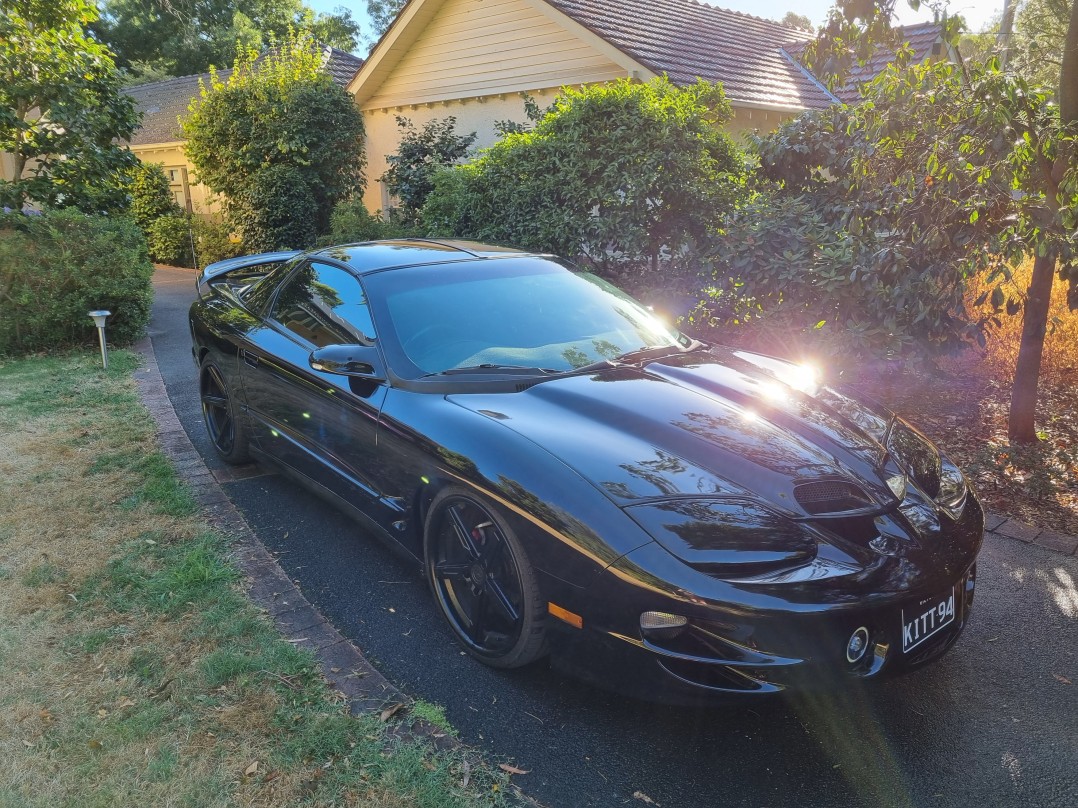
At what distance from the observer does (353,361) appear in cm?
332

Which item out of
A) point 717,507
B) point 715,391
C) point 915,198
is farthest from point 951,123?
point 717,507

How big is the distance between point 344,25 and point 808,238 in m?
43.0

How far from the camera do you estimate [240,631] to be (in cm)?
301

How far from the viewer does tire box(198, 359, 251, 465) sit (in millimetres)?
4688

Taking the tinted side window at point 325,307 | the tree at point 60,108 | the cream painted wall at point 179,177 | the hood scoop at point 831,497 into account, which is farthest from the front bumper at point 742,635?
the cream painted wall at point 179,177

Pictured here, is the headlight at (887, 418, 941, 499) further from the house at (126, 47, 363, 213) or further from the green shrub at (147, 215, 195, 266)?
the green shrub at (147, 215, 195, 266)

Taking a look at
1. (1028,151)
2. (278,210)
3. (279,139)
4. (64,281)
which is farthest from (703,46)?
(64,281)

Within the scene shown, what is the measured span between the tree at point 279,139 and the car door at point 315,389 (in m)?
10.2

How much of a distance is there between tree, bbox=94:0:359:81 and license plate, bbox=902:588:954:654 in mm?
37346

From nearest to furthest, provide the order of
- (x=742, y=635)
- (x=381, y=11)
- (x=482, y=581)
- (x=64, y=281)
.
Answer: (x=742, y=635) → (x=482, y=581) → (x=64, y=281) → (x=381, y=11)

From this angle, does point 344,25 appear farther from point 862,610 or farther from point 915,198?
point 862,610

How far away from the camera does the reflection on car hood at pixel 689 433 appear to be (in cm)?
250

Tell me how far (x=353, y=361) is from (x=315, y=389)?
20.0 inches

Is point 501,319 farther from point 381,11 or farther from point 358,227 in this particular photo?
point 381,11
